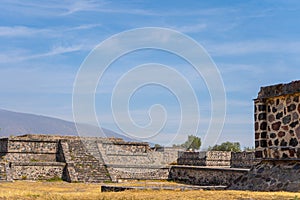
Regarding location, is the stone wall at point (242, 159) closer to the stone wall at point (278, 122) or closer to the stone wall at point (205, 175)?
the stone wall at point (205, 175)

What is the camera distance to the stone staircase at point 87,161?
25358mm

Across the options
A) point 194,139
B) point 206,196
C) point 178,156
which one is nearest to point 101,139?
point 178,156

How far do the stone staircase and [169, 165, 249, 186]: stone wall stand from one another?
3.41 meters

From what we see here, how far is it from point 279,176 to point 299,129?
1186mm

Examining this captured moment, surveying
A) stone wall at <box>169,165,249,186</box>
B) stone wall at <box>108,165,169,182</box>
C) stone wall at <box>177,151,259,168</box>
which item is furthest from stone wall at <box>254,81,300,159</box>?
stone wall at <box>108,165,169,182</box>

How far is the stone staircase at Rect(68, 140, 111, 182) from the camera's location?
25358 millimetres

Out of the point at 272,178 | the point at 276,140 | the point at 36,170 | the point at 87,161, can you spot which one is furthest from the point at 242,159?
the point at 272,178

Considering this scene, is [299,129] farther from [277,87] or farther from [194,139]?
[194,139]

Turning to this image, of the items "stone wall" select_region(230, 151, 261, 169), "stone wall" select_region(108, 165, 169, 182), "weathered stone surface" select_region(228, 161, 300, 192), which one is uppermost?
"stone wall" select_region(230, 151, 261, 169)

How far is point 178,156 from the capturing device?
99.5ft

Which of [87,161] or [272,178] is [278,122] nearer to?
[272,178]

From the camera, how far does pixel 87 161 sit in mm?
27109

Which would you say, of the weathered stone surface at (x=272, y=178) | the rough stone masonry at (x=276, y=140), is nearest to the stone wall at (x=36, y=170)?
the rough stone masonry at (x=276, y=140)

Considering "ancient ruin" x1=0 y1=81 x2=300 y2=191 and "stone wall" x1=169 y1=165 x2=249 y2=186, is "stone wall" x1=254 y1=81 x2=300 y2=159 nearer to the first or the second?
"ancient ruin" x1=0 y1=81 x2=300 y2=191
